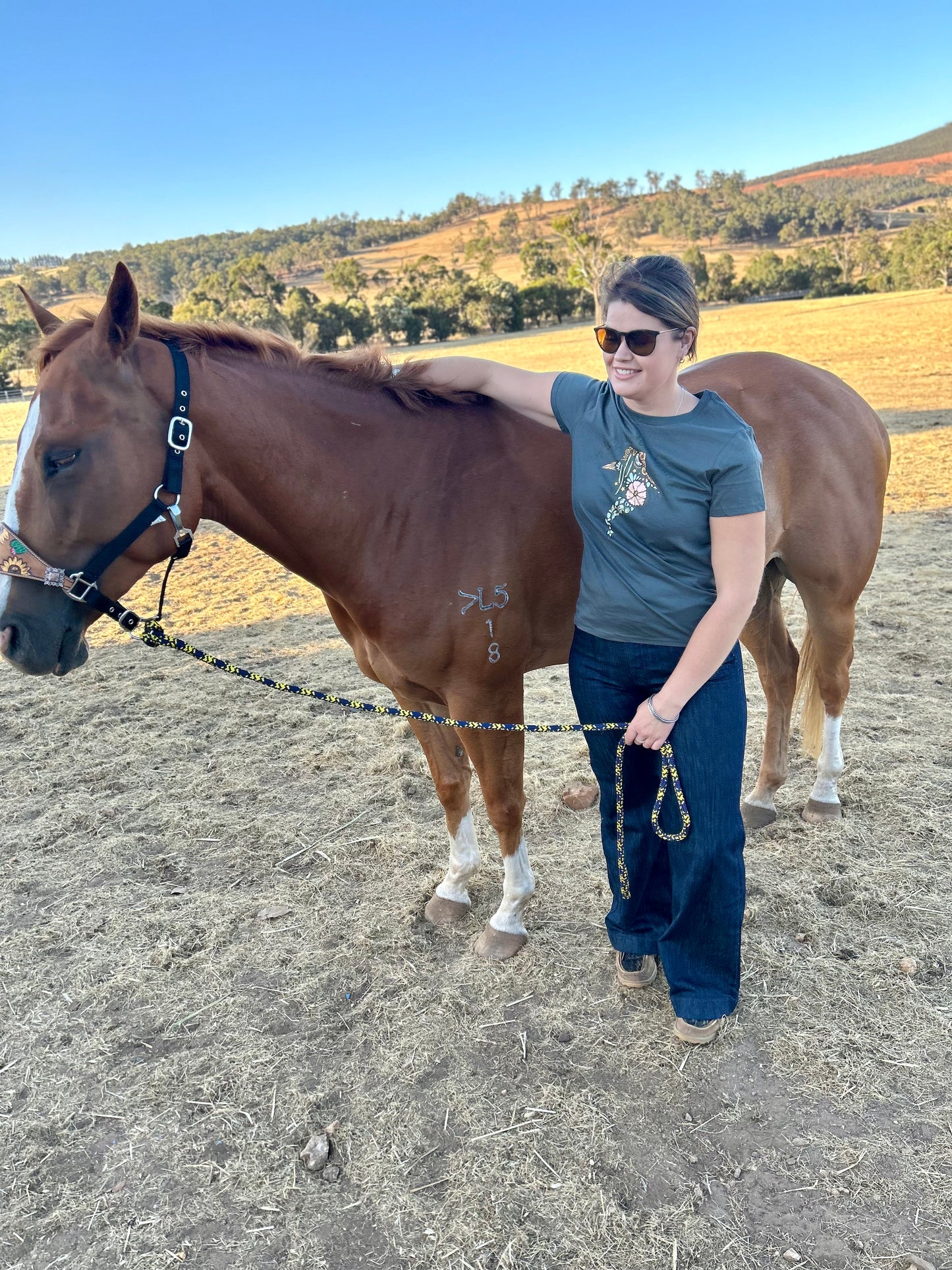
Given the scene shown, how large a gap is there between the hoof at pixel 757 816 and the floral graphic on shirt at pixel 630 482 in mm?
2034

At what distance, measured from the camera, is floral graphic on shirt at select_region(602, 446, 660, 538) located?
1.90 meters

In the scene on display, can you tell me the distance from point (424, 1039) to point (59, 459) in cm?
204

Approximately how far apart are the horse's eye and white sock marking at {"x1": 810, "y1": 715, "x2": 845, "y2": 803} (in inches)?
124

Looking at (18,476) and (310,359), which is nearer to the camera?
(18,476)

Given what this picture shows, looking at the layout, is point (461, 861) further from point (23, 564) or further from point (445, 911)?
point (23, 564)

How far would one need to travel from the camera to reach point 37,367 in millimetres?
2076

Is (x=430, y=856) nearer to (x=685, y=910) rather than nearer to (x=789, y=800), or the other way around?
(x=685, y=910)

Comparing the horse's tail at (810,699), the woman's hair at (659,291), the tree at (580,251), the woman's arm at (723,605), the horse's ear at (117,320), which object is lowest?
the horse's tail at (810,699)

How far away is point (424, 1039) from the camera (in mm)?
2398

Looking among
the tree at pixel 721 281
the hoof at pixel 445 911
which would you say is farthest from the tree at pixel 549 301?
the hoof at pixel 445 911

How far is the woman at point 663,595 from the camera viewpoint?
1803 millimetres

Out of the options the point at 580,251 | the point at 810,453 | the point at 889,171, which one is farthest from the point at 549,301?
the point at 889,171

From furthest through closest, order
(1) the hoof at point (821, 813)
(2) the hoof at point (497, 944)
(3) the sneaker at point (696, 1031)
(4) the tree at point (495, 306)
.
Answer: (4) the tree at point (495, 306) < (1) the hoof at point (821, 813) < (2) the hoof at point (497, 944) < (3) the sneaker at point (696, 1031)

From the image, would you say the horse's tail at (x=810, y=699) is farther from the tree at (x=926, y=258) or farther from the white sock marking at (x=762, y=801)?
the tree at (x=926, y=258)
